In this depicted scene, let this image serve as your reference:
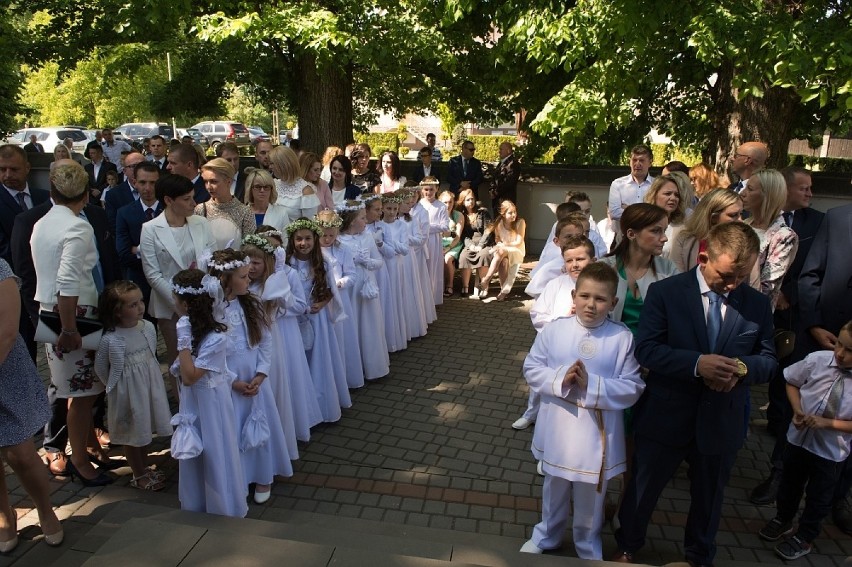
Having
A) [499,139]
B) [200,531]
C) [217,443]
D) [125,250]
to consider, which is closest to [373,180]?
[125,250]

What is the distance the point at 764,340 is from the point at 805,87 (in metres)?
5.22

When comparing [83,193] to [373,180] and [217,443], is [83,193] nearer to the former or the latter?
[217,443]

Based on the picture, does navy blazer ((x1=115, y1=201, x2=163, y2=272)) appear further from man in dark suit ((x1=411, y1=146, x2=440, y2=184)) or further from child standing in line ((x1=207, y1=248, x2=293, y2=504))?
man in dark suit ((x1=411, y1=146, x2=440, y2=184))

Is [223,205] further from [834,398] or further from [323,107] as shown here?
[323,107]

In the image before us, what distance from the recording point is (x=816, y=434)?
3781 mm

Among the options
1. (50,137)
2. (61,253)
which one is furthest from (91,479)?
(50,137)

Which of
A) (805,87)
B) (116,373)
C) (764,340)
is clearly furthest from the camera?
(805,87)

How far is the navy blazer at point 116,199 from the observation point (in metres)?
6.39

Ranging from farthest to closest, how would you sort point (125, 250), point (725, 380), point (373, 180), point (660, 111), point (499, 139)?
point (499, 139) → point (660, 111) → point (373, 180) → point (125, 250) → point (725, 380)

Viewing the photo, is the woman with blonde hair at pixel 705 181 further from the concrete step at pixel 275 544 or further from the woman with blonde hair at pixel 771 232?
the concrete step at pixel 275 544

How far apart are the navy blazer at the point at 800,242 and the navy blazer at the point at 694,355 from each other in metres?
1.99

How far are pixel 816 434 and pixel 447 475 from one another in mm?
2440

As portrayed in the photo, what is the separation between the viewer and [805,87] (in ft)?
23.5

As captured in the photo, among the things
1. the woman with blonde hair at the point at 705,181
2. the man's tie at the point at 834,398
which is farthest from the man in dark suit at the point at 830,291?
the woman with blonde hair at the point at 705,181
